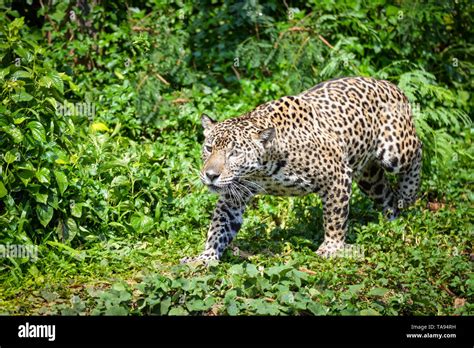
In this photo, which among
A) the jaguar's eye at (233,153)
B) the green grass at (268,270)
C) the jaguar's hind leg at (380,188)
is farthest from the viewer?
the jaguar's hind leg at (380,188)

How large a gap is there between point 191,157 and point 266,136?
278 cm

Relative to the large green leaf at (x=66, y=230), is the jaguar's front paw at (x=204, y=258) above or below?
below

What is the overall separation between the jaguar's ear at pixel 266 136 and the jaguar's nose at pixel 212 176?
2.09ft

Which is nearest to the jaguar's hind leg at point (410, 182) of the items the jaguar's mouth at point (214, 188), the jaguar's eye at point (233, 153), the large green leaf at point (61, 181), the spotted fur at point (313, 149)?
the spotted fur at point (313, 149)

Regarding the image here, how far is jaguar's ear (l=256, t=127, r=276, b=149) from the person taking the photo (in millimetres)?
9609

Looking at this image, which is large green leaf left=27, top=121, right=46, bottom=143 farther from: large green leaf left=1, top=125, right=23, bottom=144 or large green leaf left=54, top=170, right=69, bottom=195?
large green leaf left=54, top=170, right=69, bottom=195

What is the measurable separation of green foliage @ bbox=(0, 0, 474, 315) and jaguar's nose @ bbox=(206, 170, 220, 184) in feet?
2.93
